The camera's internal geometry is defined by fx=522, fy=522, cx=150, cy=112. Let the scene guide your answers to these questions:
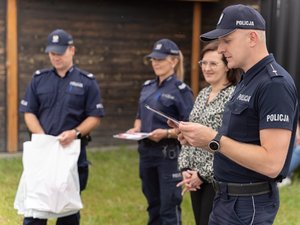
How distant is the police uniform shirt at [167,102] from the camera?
3.96 metres

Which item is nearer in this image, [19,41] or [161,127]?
[161,127]

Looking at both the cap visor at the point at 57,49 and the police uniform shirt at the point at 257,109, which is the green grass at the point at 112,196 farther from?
the police uniform shirt at the point at 257,109

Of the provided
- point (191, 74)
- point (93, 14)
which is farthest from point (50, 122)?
point (191, 74)

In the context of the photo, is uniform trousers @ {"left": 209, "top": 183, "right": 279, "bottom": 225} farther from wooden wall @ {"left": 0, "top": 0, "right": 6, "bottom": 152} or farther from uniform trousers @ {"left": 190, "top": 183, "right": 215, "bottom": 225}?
wooden wall @ {"left": 0, "top": 0, "right": 6, "bottom": 152}

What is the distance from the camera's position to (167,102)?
396 centimetres

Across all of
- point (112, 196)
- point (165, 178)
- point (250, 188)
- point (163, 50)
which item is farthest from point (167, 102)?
point (112, 196)

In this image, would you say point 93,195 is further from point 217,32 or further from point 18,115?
point 217,32

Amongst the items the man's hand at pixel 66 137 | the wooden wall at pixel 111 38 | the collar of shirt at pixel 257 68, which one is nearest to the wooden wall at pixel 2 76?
the wooden wall at pixel 111 38

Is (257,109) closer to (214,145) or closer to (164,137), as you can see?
(214,145)

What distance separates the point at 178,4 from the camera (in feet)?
27.1

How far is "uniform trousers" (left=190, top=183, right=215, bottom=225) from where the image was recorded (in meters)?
3.18

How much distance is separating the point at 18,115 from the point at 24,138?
353 mm

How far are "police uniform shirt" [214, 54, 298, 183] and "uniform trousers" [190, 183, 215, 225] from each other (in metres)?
0.77

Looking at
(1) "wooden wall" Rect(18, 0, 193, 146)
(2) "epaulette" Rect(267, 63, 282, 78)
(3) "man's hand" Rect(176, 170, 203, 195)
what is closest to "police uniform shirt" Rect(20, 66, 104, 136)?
(3) "man's hand" Rect(176, 170, 203, 195)
